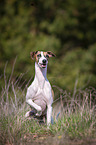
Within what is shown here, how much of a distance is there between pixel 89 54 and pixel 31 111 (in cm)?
961

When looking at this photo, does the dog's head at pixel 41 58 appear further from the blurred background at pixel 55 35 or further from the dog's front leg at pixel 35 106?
the blurred background at pixel 55 35

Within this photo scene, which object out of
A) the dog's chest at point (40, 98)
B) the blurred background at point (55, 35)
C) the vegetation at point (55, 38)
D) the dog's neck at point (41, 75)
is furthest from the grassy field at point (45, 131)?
the blurred background at point (55, 35)

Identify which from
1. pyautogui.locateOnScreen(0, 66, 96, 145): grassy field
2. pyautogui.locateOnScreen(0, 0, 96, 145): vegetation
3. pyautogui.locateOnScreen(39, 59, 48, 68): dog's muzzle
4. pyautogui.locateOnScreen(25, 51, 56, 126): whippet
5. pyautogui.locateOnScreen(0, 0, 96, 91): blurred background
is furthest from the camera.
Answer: pyautogui.locateOnScreen(0, 0, 96, 91): blurred background

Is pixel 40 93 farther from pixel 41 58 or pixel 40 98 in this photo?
pixel 41 58

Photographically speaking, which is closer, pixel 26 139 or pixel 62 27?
pixel 26 139

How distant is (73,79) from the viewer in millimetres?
12109

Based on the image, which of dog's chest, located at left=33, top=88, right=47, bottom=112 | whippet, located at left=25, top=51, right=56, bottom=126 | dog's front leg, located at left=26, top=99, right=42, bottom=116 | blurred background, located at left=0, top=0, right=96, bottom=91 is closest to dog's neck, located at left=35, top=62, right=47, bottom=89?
whippet, located at left=25, top=51, right=56, bottom=126

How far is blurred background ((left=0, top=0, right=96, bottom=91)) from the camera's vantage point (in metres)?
12.9

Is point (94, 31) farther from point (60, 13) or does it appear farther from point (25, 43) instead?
point (25, 43)

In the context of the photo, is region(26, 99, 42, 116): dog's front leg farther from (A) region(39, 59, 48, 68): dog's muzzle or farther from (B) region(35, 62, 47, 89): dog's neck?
(A) region(39, 59, 48, 68): dog's muzzle

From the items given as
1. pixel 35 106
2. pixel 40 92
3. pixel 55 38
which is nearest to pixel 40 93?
pixel 40 92

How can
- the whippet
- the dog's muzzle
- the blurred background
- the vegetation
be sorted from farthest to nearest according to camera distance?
the blurred background
the vegetation
the whippet
the dog's muzzle

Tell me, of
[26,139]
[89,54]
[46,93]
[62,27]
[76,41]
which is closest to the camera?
[26,139]

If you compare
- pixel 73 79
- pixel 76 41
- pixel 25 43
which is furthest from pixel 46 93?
→ pixel 76 41
